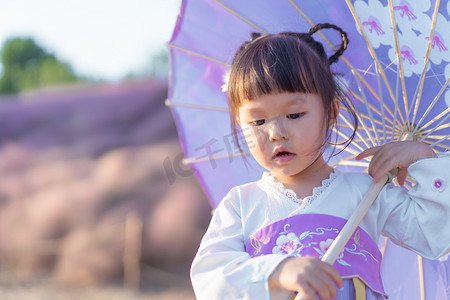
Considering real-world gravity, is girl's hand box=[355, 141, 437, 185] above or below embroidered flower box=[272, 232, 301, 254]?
above

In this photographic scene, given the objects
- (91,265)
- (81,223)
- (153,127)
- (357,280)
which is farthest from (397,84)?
(153,127)

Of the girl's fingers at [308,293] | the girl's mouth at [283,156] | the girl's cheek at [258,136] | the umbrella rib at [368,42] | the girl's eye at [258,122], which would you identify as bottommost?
the girl's fingers at [308,293]

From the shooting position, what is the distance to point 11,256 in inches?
267

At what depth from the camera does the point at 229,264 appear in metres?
1.43

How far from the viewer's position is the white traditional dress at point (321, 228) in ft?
4.72

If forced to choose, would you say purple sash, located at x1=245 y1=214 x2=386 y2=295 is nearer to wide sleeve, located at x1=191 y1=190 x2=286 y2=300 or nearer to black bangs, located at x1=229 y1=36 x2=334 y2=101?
wide sleeve, located at x1=191 y1=190 x2=286 y2=300

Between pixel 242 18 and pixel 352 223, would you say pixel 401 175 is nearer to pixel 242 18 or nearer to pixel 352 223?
pixel 352 223

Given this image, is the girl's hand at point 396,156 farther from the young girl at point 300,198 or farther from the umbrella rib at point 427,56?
the umbrella rib at point 427,56

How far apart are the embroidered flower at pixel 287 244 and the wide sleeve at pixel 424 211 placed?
0.28 metres

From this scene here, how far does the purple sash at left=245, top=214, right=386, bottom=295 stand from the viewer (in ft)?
4.76

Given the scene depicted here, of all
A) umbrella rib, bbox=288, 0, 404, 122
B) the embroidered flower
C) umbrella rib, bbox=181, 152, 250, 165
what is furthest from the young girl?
umbrella rib, bbox=181, 152, 250, 165

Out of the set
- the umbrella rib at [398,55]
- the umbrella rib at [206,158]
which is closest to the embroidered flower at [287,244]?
the umbrella rib at [398,55]

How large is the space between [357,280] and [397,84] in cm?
59

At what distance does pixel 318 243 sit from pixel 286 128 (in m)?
0.30
